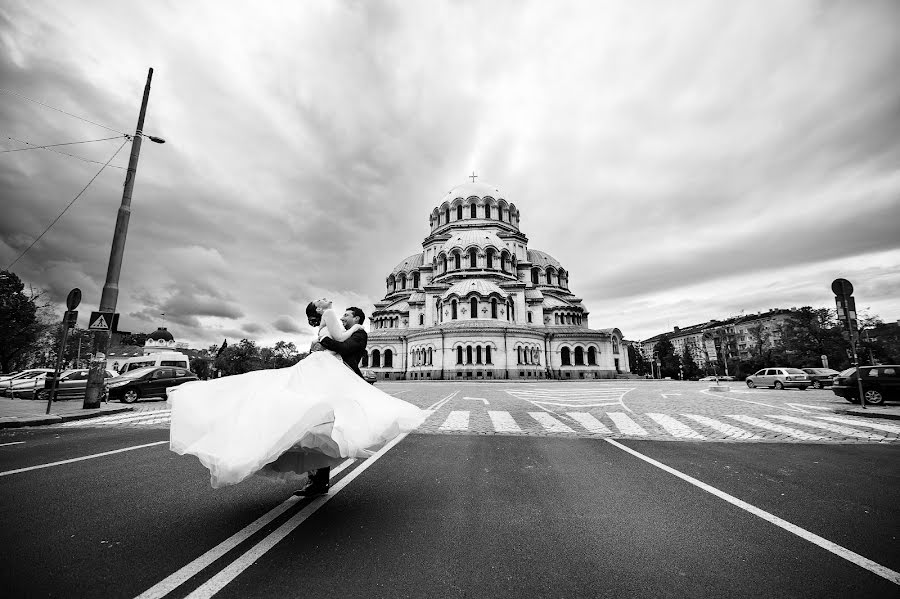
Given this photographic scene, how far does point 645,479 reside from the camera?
16.7 ft

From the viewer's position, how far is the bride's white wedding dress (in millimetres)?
2955

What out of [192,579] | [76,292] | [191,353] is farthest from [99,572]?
[191,353]

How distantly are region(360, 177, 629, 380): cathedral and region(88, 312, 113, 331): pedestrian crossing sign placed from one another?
33.4 meters

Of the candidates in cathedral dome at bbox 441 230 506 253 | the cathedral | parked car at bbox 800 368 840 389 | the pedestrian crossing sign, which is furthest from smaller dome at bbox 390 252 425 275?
the pedestrian crossing sign

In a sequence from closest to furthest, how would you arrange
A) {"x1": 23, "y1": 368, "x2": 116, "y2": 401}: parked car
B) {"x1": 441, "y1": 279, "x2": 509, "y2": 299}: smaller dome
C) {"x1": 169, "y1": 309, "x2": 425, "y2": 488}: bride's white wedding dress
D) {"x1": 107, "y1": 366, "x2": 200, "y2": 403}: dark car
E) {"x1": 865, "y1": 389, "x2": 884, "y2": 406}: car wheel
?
{"x1": 169, "y1": 309, "x2": 425, "y2": 488}: bride's white wedding dress, {"x1": 865, "y1": 389, "x2": 884, "y2": 406}: car wheel, {"x1": 107, "y1": 366, "x2": 200, "y2": 403}: dark car, {"x1": 23, "y1": 368, "x2": 116, "y2": 401}: parked car, {"x1": 441, "y1": 279, "x2": 509, "y2": 299}: smaller dome

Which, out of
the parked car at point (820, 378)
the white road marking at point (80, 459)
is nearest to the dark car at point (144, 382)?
the white road marking at point (80, 459)

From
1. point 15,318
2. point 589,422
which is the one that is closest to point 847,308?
point 589,422

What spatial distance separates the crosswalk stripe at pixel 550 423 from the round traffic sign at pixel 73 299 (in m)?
14.4

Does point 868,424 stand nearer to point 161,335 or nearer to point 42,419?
point 42,419

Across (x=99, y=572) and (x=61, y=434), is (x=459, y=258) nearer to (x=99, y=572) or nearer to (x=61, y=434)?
(x=61, y=434)

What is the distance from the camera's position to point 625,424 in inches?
386

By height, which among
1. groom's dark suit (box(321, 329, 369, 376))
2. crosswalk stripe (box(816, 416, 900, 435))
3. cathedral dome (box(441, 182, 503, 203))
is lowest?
crosswalk stripe (box(816, 416, 900, 435))

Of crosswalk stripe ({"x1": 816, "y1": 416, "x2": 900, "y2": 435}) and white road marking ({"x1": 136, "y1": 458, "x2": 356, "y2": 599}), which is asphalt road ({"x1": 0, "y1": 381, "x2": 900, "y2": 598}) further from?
crosswalk stripe ({"x1": 816, "y1": 416, "x2": 900, "y2": 435})

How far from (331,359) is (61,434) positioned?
871 cm
